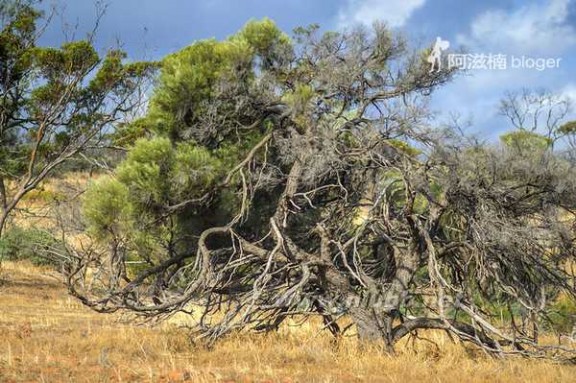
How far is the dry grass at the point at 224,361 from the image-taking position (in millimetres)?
7766

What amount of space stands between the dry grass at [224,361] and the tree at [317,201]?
417 mm

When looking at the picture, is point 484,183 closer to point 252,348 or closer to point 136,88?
point 252,348

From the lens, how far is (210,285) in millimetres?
10570

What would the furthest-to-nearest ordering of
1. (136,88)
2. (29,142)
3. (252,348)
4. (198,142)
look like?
(29,142), (136,88), (198,142), (252,348)

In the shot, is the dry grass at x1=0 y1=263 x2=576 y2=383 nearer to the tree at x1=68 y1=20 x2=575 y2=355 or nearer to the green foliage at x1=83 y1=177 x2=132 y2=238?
the tree at x1=68 y1=20 x2=575 y2=355

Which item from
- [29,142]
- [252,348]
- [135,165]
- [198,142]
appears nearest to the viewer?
[252,348]

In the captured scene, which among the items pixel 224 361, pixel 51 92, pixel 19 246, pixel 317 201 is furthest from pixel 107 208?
pixel 19 246

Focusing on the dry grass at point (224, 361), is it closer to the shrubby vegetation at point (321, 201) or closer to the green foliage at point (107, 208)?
the shrubby vegetation at point (321, 201)

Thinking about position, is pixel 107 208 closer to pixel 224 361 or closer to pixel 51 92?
pixel 224 361

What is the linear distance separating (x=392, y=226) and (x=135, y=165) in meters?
4.29

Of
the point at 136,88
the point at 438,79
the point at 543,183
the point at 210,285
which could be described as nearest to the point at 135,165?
the point at 210,285

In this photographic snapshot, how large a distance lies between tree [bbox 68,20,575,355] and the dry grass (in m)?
0.42

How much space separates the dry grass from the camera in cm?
777

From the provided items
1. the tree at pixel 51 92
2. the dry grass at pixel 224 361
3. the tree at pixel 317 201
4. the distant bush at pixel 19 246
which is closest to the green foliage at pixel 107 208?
the tree at pixel 317 201
